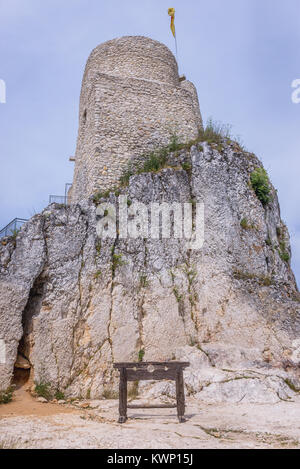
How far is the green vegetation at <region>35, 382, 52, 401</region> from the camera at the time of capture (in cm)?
881

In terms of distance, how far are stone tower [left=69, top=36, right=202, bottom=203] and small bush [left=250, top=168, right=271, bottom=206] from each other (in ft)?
10.1

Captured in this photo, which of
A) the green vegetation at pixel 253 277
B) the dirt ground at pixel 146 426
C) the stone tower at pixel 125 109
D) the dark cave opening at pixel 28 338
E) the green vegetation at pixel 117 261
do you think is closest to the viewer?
the dirt ground at pixel 146 426

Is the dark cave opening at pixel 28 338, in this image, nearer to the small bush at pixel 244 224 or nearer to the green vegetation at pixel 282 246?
the small bush at pixel 244 224

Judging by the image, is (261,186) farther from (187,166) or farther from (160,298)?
(160,298)

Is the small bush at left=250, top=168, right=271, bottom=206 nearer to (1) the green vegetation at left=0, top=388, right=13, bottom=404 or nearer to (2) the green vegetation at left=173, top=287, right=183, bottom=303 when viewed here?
(2) the green vegetation at left=173, top=287, right=183, bottom=303

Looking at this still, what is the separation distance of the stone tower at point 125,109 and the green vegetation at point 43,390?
6.05 meters

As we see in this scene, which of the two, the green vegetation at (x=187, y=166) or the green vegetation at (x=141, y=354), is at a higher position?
the green vegetation at (x=187, y=166)

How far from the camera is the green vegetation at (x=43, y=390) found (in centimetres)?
881

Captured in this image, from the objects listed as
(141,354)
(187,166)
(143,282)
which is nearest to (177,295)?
(143,282)

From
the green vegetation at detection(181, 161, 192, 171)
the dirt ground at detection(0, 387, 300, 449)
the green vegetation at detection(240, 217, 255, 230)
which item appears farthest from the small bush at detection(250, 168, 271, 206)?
the dirt ground at detection(0, 387, 300, 449)

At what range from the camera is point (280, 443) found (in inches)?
215

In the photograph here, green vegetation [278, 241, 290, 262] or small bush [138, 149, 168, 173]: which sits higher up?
small bush [138, 149, 168, 173]

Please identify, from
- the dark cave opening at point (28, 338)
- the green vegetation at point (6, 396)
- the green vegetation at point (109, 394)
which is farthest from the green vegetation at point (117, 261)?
the green vegetation at point (6, 396)

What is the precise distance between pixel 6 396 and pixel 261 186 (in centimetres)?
987
